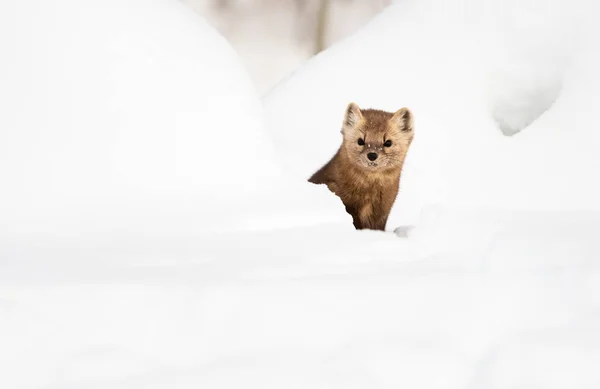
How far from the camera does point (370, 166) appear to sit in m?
3.99

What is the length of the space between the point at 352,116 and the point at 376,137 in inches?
8.5

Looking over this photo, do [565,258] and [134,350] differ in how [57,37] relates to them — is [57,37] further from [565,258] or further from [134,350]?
[565,258]

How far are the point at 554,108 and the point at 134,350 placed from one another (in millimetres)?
4877

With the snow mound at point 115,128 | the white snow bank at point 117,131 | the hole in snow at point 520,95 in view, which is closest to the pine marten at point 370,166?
the white snow bank at point 117,131

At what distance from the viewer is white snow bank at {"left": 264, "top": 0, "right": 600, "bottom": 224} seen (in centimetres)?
553

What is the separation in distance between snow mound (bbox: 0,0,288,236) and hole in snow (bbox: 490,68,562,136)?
9.32 feet

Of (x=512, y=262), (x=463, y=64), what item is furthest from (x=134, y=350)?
(x=463, y=64)

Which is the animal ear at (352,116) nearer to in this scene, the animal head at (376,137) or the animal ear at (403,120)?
the animal head at (376,137)

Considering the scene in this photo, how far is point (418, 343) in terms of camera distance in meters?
2.06

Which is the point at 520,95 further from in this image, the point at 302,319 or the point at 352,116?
the point at 302,319

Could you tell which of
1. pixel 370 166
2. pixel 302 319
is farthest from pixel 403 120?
pixel 302 319

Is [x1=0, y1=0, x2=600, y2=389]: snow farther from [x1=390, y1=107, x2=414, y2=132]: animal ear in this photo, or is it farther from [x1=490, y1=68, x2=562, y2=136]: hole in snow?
[x1=390, y1=107, x2=414, y2=132]: animal ear

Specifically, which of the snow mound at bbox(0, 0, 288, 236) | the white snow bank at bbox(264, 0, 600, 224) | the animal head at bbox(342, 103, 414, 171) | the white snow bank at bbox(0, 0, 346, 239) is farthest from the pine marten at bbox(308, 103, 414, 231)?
the white snow bank at bbox(264, 0, 600, 224)

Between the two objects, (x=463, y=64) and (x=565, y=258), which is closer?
(x=565, y=258)
